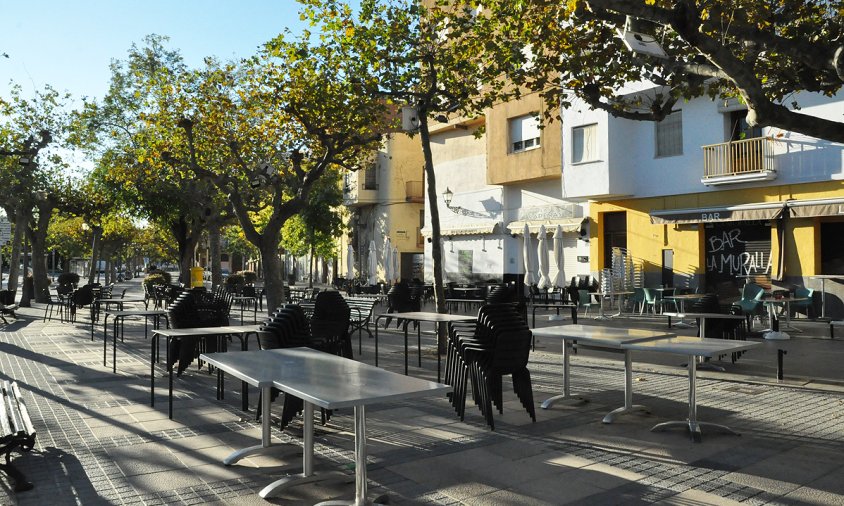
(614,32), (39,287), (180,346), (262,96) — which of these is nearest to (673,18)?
(614,32)

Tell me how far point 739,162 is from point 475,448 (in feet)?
53.4

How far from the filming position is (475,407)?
7.18 meters

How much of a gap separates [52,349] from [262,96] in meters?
6.30

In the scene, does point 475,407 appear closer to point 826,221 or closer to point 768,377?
point 768,377

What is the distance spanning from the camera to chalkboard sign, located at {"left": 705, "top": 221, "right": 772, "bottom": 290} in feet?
62.4

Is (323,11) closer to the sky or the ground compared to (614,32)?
closer to the sky

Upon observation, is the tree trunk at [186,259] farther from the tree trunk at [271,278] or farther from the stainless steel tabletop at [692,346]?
the stainless steel tabletop at [692,346]

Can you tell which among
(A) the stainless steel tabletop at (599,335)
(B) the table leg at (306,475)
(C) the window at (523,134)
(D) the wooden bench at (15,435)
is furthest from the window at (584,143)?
(D) the wooden bench at (15,435)

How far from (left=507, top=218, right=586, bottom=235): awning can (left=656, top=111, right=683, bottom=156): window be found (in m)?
3.98

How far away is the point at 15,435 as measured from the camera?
4391 millimetres

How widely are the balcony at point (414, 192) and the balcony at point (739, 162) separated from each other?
2089cm

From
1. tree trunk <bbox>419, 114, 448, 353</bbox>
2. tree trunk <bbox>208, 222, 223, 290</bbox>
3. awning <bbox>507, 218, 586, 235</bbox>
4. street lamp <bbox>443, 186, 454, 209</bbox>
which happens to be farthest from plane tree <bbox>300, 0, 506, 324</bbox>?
street lamp <bbox>443, 186, 454, 209</bbox>

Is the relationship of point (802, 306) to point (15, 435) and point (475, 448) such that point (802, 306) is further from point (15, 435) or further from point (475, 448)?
point (15, 435)

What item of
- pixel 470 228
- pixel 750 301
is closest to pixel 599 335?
pixel 750 301
